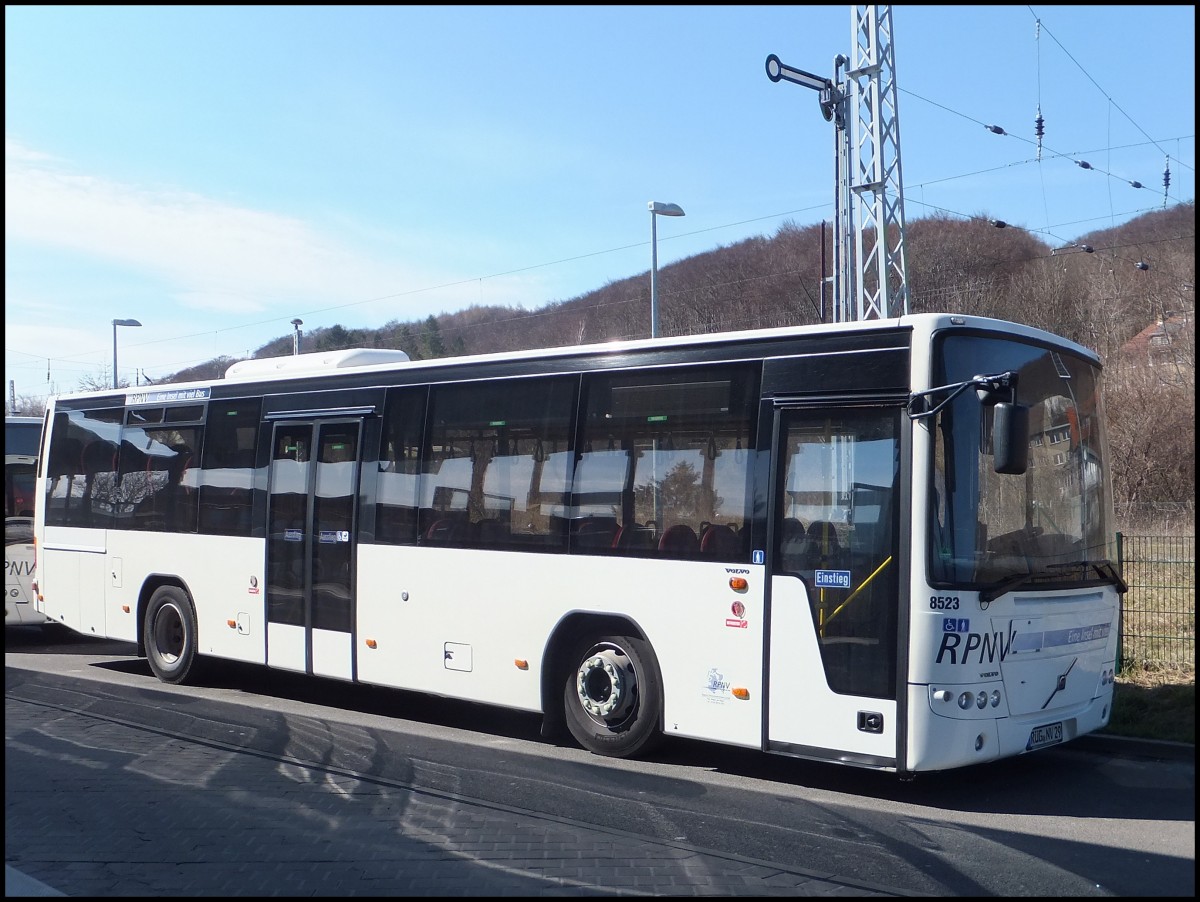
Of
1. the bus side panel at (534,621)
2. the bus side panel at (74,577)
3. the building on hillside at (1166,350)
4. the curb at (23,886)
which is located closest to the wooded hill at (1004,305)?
the building on hillside at (1166,350)

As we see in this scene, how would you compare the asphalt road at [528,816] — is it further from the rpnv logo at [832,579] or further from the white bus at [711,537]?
the rpnv logo at [832,579]

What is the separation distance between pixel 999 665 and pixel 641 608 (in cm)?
247

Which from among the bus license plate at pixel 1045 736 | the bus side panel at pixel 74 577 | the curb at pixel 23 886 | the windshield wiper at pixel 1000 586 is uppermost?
the windshield wiper at pixel 1000 586

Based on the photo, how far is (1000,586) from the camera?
22.7ft

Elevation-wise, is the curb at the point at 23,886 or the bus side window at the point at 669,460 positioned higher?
the bus side window at the point at 669,460

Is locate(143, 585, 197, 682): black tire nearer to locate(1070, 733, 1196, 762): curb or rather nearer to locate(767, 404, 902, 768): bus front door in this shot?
locate(767, 404, 902, 768): bus front door

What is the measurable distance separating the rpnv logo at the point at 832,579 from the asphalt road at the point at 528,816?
4.50 feet

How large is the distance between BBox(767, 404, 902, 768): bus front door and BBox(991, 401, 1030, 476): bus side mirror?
60 cm

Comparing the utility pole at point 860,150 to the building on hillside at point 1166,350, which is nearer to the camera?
the utility pole at point 860,150

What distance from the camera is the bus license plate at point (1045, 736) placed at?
7.21m

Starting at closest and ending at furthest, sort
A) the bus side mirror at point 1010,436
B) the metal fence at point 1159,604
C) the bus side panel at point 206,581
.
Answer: the bus side mirror at point 1010,436, the metal fence at point 1159,604, the bus side panel at point 206,581

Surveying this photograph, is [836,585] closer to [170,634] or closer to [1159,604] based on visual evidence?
[1159,604]

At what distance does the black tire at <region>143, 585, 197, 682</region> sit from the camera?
12.1 metres

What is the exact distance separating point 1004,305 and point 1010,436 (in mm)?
34630
